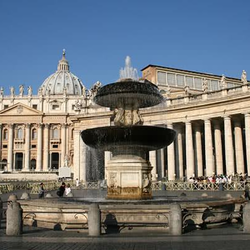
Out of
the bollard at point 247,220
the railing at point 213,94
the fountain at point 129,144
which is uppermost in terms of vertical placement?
the railing at point 213,94

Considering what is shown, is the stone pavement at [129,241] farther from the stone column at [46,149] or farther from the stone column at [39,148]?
the stone column at [46,149]

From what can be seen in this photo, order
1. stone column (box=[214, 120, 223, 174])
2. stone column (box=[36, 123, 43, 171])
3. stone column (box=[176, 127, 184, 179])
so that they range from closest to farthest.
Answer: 1. stone column (box=[214, 120, 223, 174])
2. stone column (box=[176, 127, 184, 179])
3. stone column (box=[36, 123, 43, 171])

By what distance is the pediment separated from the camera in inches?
4847

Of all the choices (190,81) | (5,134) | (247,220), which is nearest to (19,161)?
(5,134)

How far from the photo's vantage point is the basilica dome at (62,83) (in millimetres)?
170250

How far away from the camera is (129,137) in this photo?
16.9 metres

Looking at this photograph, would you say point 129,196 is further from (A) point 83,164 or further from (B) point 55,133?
(B) point 55,133

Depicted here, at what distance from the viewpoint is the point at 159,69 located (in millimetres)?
74875

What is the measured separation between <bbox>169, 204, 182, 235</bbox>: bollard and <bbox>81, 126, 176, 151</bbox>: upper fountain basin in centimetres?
490

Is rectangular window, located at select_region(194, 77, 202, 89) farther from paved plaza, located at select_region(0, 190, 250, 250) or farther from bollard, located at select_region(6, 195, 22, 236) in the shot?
bollard, located at select_region(6, 195, 22, 236)

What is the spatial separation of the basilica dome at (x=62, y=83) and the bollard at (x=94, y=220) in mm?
157402

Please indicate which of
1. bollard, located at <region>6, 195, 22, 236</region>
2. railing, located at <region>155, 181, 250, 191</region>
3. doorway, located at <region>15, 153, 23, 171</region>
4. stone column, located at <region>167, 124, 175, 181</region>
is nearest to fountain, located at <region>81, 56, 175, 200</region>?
bollard, located at <region>6, 195, 22, 236</region>

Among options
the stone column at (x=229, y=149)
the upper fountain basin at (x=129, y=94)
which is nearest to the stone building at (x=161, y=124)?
the stone column at (x=229, y=149)

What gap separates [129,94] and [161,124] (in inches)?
1320
